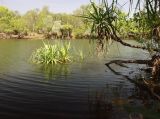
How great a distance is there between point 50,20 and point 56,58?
83753mm

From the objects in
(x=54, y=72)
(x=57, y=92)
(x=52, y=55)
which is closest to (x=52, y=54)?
(x=52, y=55)

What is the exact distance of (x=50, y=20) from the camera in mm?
108438

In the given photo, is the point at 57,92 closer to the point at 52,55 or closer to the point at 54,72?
the point at 54,72

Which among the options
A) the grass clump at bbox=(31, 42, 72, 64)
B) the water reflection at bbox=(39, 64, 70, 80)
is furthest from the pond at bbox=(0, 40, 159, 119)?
the grass clump at bbox=(31, 42, 72, 64)

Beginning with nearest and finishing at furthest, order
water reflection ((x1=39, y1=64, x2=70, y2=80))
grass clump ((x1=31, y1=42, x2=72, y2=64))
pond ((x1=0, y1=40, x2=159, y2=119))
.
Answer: pond ((x1=0, y1=40, x2=159, y2=119)) → water reflection ((x1=39, y1=64, x2=70, y2=80)) → grass clump ((x1=31, y1=42, x2=72, y2=64))

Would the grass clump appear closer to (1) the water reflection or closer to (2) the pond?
(1) the water reflection

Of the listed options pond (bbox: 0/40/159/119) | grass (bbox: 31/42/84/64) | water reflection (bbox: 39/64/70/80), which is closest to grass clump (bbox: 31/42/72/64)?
grass (bbox: 31/42/84/64)

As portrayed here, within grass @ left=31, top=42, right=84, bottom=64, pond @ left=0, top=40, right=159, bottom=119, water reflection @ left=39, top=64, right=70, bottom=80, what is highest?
grass @ left=31, top=42, right=84, bottom=64

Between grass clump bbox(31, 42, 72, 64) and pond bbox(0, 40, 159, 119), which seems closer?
pond bbox(0, 40, 159, 119)

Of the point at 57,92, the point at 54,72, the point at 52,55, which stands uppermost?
the point at 52,55

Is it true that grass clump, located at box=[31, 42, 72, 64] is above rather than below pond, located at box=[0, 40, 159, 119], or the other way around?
above

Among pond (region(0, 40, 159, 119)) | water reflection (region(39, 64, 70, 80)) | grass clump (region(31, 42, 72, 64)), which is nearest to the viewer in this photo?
pond (region(0, 40, 159, 119))

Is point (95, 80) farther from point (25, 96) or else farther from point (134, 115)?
point (134, 115)

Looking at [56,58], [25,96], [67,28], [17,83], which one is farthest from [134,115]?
[67,28]
